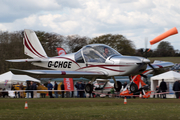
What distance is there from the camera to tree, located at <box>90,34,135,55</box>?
233ft

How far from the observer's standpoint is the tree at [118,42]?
70.9 metres

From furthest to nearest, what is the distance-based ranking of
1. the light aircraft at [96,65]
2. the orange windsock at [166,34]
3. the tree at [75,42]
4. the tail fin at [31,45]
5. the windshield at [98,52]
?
the tree at [75,42], the tail fin at [31,45], the windshield at [98,52], the light aircraft at [96,65], the orange windsock at [166,34]

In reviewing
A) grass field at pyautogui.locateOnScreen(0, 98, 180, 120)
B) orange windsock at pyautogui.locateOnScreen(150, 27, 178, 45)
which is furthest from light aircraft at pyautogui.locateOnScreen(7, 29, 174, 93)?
orange windsock at pyautogui.locateOnScreen(150, 27, 178, 45)

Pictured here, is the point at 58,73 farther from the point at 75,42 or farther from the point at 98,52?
the point at 75,42

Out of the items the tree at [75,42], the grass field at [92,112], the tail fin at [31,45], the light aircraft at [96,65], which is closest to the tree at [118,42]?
the tree at [75,42]

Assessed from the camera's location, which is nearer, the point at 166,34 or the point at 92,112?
the point at 92,112

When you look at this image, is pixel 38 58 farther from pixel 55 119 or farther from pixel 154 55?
pixel 154 55

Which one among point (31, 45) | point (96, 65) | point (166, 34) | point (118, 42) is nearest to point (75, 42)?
point (118, 42)

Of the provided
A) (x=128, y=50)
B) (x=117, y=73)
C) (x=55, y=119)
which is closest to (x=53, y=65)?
(x=117, y=73)

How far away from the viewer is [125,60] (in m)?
17.0

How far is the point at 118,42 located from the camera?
241ft

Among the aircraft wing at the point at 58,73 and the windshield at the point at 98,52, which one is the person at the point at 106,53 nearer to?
the windshield at the point at 98,52

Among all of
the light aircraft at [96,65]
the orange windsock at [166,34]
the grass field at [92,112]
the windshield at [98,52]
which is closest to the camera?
the grass field at [92,112]

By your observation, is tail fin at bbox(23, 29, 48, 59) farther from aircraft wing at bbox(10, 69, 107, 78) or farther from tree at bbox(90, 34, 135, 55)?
tree at bbox(90, 34, 135, 55)
